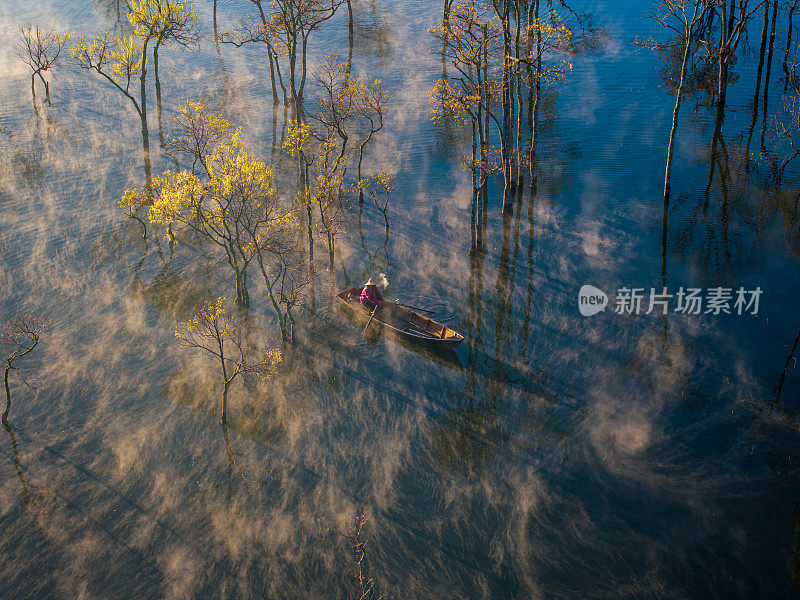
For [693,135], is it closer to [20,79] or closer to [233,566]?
[233,566]

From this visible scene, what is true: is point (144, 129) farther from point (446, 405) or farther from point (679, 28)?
point (679, 28)

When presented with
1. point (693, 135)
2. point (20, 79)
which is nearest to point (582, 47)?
point (693, 135)

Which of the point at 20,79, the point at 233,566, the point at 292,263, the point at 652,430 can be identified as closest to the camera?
the point at 233,566

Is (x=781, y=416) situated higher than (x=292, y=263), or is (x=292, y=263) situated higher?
(x=292, y=263)

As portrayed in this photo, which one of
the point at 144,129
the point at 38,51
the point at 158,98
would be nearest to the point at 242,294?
the point at 144,129

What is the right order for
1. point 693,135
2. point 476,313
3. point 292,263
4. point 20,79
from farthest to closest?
1. point 20,79
2. point 693,135
3. point 292,263
4. point 476,313

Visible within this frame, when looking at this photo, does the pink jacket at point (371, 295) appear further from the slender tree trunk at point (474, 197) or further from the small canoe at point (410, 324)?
the slender tree trunk at point (474, 197)

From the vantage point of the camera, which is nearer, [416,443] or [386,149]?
[416,443]

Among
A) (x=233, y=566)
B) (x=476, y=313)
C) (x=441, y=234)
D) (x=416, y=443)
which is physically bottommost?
(x=233, y=566)
